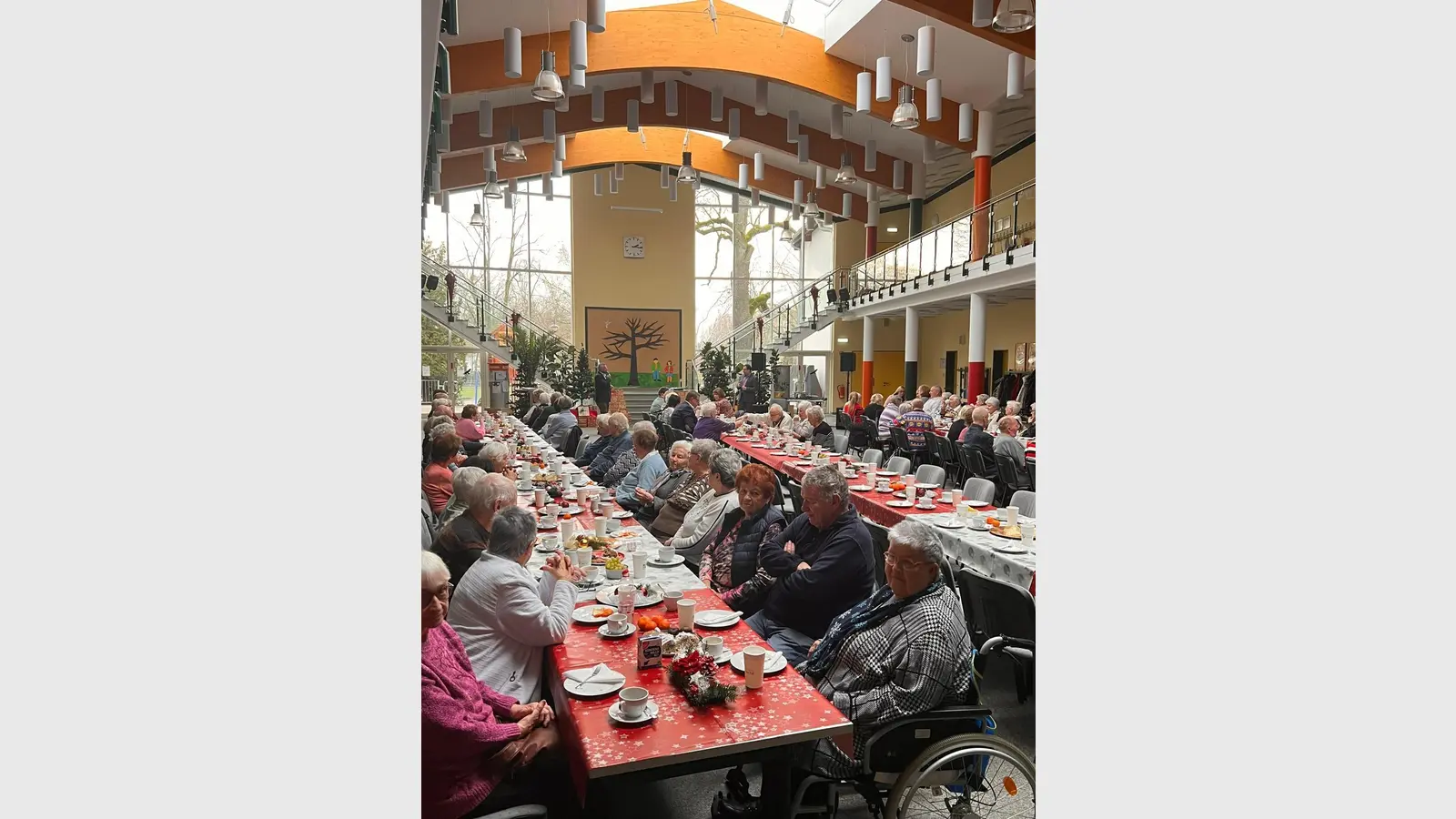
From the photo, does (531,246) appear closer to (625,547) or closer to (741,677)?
(625,547)

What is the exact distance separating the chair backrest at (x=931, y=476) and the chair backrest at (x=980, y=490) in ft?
1.34

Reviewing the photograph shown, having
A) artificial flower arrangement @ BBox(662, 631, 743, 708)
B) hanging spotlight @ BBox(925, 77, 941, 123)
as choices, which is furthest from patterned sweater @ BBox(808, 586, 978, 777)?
hanging spotlight @ BBox(925, 77, 941, 123)

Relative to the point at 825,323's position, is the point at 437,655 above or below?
below

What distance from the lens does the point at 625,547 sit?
12.8 ft

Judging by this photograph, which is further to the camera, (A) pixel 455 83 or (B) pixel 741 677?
(A) pixel 455 83

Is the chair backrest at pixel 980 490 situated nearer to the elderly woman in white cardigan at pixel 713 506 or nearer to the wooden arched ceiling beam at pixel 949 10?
the elderly woman in white cardigan at pixel 713 506

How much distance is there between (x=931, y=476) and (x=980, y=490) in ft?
2.24

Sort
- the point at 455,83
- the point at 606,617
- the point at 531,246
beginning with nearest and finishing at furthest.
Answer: the point at 606,617 < the point at 455,83 < the point at 531,246

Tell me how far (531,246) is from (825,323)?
7.93m

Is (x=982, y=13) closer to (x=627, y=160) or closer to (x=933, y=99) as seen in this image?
(x=933, y=99)

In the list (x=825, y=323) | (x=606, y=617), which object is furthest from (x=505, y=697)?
(x=825, y=323)

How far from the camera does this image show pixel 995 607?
3.07 meters

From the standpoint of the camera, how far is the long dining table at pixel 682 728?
6.16 feet

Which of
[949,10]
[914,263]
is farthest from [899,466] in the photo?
[914,263]
